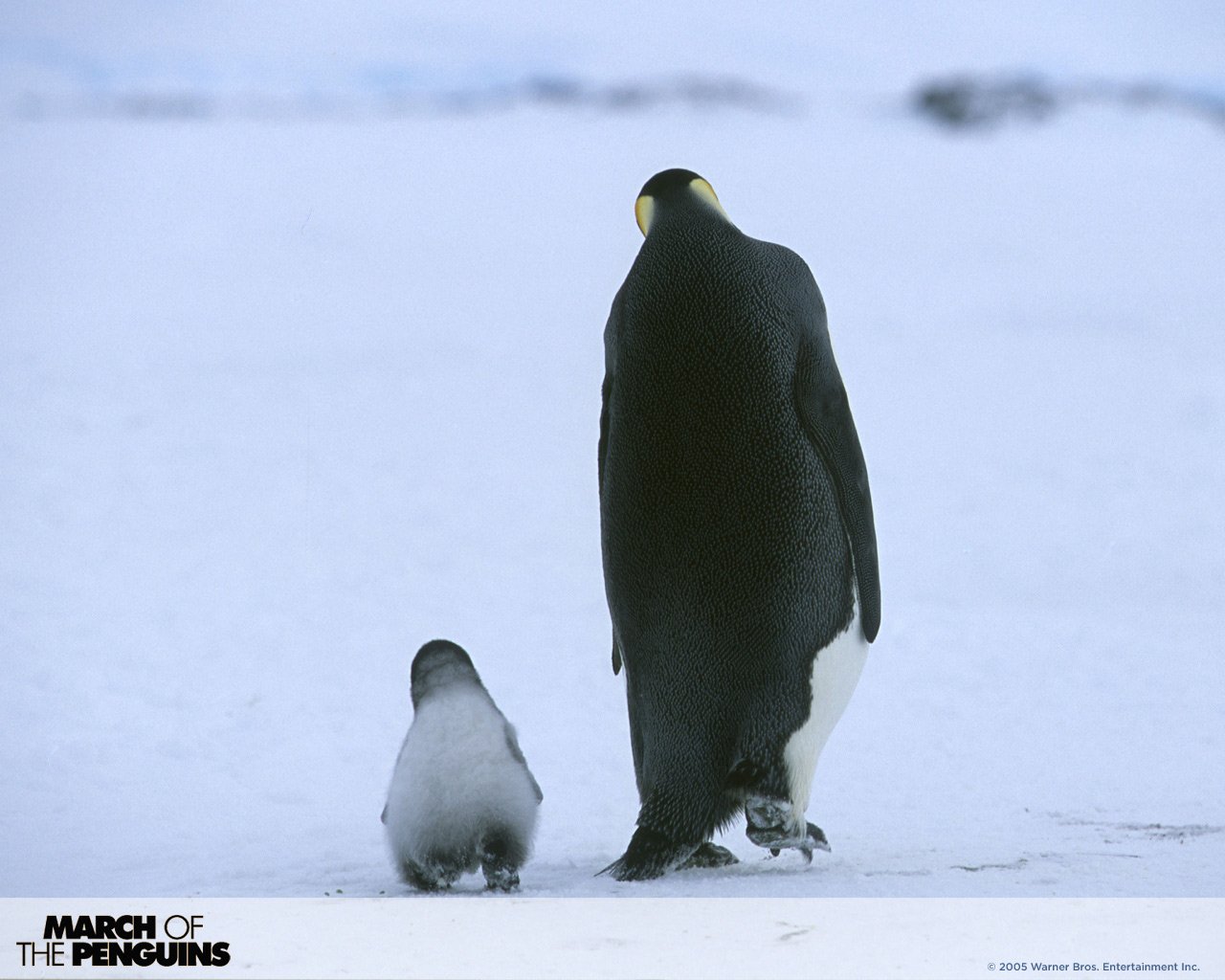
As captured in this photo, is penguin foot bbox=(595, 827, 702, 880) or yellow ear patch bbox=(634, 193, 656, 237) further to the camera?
yellow ear patch bbox=(634, 193, 656, 237)

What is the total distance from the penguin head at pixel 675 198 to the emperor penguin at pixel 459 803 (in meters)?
0.77

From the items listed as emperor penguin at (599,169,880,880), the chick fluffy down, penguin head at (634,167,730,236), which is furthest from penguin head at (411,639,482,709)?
penguin head at (634,167,730,236)

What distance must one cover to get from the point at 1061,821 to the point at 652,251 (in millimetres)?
1253

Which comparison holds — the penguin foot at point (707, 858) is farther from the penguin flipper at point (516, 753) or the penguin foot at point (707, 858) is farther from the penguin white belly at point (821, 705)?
the penguin flipper at point (516, 753)

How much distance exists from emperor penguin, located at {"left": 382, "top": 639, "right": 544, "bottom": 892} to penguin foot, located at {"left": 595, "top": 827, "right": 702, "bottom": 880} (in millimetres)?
158

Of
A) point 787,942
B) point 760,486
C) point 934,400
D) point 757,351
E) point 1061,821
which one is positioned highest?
point 934,400

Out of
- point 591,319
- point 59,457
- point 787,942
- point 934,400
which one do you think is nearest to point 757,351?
point 787,942

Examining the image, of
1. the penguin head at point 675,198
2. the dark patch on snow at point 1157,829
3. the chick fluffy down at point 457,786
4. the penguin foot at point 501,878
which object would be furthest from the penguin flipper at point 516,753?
the dark patch on snow at point 1157,829

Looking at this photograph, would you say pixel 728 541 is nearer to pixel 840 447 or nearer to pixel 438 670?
pixel 840 447

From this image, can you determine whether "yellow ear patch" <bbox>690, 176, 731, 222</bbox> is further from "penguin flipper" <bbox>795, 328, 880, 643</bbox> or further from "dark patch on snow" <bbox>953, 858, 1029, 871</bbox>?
"dark patch on snow" <bbox>953, 858, 1029, 871</bbox>

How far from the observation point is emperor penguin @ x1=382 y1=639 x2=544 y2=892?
2.01 meters

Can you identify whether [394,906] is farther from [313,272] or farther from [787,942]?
[313,272]

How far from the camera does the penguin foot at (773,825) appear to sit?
7.11 ft

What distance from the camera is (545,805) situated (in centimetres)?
294
